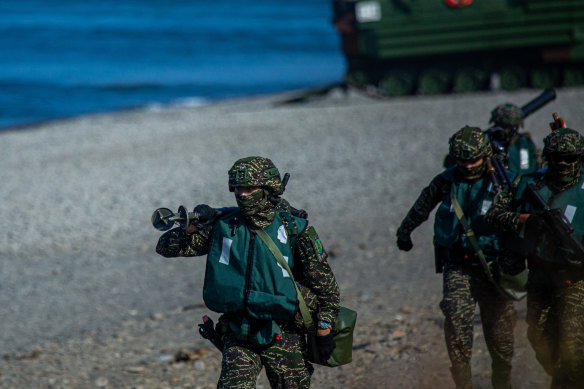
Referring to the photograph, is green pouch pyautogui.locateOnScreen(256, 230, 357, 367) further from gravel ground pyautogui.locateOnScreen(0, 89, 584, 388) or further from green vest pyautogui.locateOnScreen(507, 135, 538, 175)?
green vest pyautogui.locateOnScreen(507, 135, 538, 175)

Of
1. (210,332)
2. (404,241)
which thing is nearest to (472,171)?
(404,241)

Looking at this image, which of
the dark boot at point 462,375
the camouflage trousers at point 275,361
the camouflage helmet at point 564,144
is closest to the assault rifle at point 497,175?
the camouflage helmet at point 564,144

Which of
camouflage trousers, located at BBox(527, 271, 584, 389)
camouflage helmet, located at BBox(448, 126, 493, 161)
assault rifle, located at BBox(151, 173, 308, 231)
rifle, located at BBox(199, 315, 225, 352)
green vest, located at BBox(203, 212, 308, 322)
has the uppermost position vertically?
camouflage helmet, located at BBox(448, 126, 493, 161)

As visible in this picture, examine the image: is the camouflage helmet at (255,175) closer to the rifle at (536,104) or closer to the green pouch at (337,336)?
the green pouch at (337,336)

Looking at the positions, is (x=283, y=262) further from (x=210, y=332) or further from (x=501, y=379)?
(x=501, y=379)

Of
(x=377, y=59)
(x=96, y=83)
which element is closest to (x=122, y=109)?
(x=96, y=83)

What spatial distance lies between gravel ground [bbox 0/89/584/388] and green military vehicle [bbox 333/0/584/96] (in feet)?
5.97

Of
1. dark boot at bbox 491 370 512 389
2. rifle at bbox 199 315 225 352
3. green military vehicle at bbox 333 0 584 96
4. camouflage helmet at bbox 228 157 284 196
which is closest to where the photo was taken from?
camouflage helmet at bbox 228 157 284 196

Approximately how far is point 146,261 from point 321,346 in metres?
7.46

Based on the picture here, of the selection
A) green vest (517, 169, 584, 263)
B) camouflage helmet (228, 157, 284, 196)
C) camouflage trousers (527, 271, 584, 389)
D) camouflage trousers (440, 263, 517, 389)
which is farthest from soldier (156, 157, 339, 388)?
camouflage trousers (527, 271, 584, 389)

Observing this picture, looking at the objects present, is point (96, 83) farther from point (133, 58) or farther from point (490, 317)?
point (490, 317)

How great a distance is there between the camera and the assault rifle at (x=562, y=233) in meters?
5.29

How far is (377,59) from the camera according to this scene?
25.7 meters

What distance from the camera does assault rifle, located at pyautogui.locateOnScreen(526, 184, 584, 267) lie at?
529 centimetres
